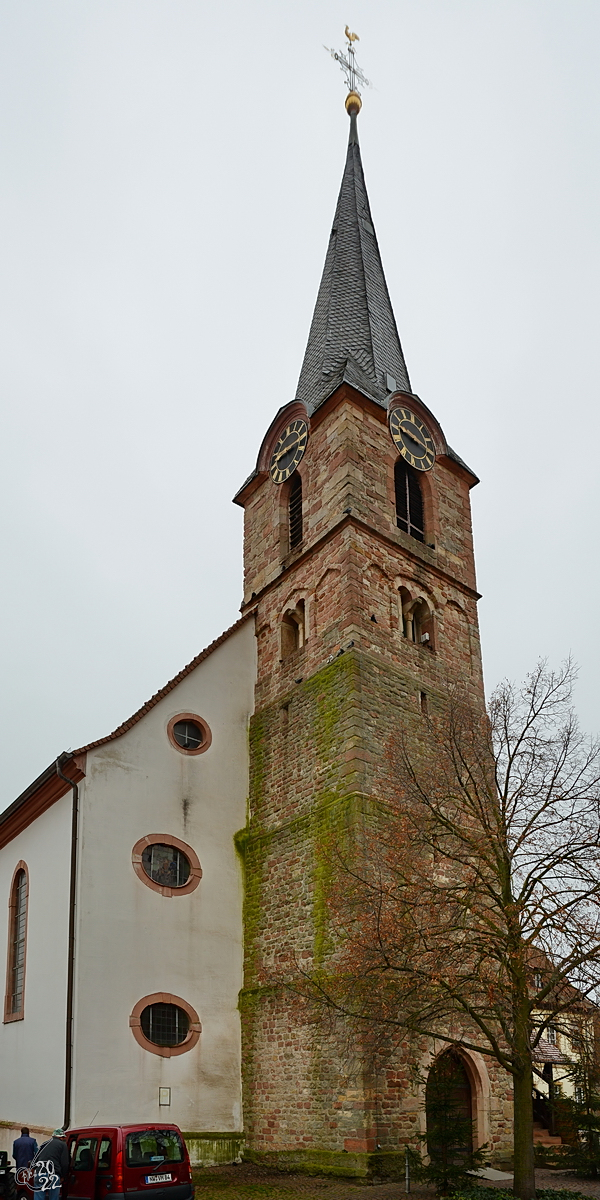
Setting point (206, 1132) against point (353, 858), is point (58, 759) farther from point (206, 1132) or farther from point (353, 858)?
point (206, 1132)

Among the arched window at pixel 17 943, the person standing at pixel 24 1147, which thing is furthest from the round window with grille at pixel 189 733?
the person standing at pixel 24 1147

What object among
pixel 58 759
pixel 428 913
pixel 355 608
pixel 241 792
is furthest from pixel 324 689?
pixel 428 913

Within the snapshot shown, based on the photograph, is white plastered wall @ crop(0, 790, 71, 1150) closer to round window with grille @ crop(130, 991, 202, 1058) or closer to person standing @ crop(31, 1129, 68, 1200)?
round window with grille @ crop(130, 991, 202, 1058)

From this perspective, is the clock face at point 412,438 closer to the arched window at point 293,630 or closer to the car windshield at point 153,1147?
the arched window at point 293,630

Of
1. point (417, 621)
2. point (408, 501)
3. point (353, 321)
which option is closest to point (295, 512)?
point (408, 501)

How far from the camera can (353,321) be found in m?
25.5

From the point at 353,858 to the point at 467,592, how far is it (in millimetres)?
8423

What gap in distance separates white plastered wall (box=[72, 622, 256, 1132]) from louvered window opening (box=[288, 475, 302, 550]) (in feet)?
12.8

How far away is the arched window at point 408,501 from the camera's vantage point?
21.2 meters

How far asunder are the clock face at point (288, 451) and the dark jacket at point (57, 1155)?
14.5 metres

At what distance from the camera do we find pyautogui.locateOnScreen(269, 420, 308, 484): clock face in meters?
22.1

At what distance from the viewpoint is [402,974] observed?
39.7ft

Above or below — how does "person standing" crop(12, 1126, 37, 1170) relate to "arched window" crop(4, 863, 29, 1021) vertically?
below

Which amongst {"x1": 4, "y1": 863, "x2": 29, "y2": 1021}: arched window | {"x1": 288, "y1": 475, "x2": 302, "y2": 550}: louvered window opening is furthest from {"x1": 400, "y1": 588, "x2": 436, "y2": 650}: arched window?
{"x1": 4, "y1": 863, "x2": 29, "y2": 1021}: arched window
